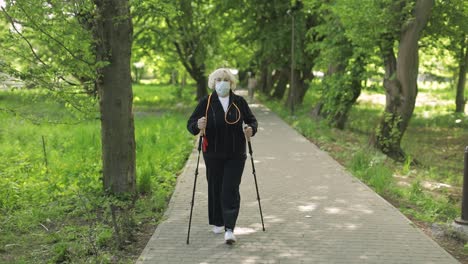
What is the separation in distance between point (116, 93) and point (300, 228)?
3.16 meters

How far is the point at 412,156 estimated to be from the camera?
14.5 meters

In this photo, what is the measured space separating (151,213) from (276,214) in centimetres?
169

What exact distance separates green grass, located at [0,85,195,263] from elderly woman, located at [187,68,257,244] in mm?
1141

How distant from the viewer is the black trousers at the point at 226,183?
609 centimetres

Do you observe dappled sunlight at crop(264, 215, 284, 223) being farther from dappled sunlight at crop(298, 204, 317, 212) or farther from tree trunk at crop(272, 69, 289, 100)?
tree trunk at crop(272, 69, 289, 100)

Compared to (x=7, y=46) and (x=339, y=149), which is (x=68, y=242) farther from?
(x=339, y=149)

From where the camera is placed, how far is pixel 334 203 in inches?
316

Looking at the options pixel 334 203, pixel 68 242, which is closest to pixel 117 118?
pixel 68 242

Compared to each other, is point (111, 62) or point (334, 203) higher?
point (111, 62)

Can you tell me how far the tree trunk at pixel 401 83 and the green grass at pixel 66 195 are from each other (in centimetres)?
509

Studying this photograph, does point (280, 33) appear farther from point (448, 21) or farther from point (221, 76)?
point (221, 76)

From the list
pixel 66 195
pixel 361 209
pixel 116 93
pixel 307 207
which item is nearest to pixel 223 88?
pixel 116 93

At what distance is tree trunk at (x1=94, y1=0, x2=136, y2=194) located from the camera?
745 cm

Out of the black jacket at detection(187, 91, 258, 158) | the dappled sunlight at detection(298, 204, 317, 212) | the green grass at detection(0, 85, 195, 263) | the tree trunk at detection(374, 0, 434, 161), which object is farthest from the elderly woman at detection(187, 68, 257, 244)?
the tree trunk at detection(374, 0, 434, 161)
